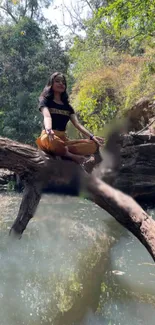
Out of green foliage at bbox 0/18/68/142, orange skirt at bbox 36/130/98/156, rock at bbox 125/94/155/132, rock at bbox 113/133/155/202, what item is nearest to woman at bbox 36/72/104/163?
orange skirt at bbox 36/130/98/156

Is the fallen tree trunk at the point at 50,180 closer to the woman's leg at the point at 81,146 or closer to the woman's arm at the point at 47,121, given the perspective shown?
the woman's leg at the point at 81,146

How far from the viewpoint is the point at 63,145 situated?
2586 mm

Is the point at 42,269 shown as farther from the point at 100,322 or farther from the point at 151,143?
the point at 151,143

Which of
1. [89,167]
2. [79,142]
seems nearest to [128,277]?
[89,167]

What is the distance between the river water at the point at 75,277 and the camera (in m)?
3.00

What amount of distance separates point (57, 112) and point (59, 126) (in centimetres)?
12

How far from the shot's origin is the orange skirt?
2561 mm

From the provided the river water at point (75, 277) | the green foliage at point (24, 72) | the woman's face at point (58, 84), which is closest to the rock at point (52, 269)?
the river water at point (75, 277)

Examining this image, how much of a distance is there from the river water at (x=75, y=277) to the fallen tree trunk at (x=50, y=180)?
1008 mm

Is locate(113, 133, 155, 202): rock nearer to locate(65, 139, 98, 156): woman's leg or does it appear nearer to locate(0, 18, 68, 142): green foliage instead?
locate(65, 139, 98, 156): woman's leg

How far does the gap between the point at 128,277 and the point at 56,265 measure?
0.91m

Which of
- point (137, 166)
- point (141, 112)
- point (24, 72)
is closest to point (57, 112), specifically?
point (137, 166)

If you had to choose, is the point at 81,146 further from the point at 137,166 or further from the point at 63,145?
the point at 137,166

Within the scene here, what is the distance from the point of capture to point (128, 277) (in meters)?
3.79
